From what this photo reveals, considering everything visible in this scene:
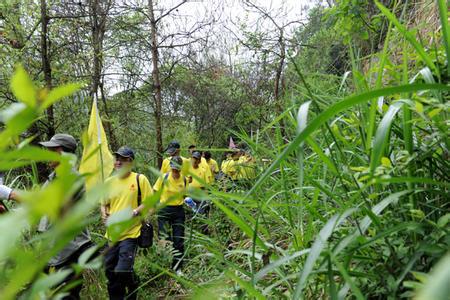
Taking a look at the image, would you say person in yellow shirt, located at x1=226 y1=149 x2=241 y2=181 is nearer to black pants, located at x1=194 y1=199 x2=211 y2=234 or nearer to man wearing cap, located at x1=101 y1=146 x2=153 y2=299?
black pants, located at x1=194 y1=199 x2=211 y2=234

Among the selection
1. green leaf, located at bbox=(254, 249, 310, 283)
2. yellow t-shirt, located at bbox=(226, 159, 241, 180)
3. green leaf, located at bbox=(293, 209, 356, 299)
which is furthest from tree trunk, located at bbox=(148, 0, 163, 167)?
green leaf, located at bbox=(293, 209, 356, 299)

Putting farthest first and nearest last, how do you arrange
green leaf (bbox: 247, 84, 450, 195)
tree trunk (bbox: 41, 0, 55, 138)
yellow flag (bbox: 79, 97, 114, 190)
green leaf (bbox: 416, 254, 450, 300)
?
tree trunk (bbox: 41, 0, 55, 138) → green leaf (bbox: 247, 84, 450, 195) → yellow flag (bbox: 79, 97, 114, 190) → green leaf (bbox: 416, 254, 450, 300)

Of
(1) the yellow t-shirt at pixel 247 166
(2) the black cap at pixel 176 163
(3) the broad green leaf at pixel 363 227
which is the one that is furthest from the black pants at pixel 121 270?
(3) the broad green leaf at pixel 363 227

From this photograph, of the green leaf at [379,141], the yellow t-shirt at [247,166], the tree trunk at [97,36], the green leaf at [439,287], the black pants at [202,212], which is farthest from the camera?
the tree trunk at [97,36]

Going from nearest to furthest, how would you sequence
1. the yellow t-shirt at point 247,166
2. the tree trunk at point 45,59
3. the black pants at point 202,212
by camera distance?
the yellow t-shirt at point 247,166, the black pants at point 202,212, the tree trunk at point 45,59

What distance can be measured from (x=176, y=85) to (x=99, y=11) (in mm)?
5381

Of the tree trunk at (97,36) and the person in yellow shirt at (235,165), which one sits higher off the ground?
the tree trunk at (97,36)

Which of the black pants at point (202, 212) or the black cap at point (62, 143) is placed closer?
the black pants at point (202, 212)

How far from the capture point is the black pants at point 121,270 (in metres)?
4.41

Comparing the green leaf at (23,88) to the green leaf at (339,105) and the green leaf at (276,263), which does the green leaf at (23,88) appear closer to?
the green leaf at (339,105)

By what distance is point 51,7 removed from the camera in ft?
25.9

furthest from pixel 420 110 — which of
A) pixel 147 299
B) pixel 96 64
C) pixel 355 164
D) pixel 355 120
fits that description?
pixel 96 64

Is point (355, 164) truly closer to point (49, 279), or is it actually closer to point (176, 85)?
point (49, 279)

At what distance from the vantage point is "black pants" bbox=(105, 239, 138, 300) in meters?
4.41
